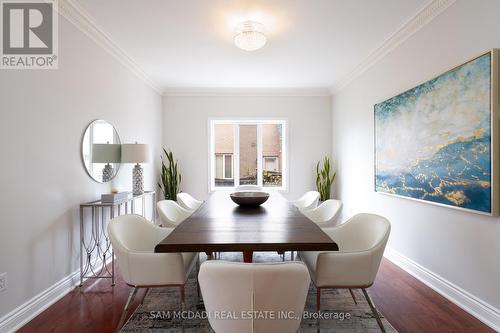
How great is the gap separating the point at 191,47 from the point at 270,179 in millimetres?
3036

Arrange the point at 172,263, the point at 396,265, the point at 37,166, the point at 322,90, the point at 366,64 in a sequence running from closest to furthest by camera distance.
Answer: the point at 172,263 → the point at 37,166 → the point at 396,265 → the point at 366,64 → the point at 322,90

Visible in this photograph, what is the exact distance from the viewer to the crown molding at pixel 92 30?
2385mm

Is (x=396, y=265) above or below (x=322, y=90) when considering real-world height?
below

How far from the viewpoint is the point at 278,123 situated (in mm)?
5441

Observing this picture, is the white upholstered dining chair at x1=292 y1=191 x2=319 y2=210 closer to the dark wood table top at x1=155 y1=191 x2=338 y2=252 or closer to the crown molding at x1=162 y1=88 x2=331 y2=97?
the dark wood table top at x1=155 y1=191 x2=338 y2=252

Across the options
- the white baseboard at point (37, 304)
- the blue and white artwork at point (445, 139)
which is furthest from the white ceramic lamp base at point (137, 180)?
the blue and white artwork at point (445, 139)

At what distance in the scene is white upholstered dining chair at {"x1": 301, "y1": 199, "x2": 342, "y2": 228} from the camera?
241 cm

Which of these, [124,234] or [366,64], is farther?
[366,64]

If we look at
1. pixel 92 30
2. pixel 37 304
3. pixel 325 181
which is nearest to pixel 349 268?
pixel 37 304

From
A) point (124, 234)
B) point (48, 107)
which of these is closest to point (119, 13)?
point (48, 107)

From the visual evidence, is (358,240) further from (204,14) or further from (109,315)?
(204,14)

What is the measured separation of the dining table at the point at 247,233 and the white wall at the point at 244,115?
119 inches

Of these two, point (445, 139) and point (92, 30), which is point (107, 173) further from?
point (445, 139)

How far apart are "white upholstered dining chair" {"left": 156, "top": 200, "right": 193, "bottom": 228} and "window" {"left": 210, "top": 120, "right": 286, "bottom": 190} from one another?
2.59 metres
